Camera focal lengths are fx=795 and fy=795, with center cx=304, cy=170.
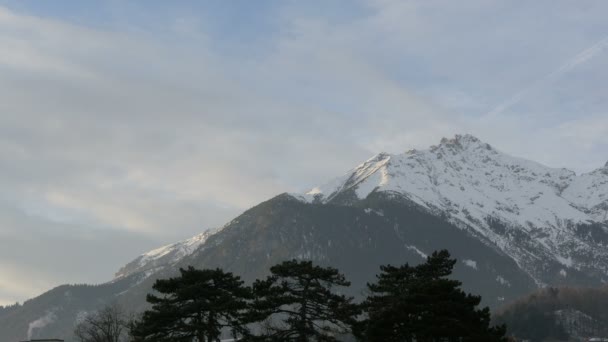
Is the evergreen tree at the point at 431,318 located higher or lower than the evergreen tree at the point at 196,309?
lower

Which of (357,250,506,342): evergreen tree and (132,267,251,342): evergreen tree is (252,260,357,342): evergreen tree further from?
(132,267,251,342): evergreen tree

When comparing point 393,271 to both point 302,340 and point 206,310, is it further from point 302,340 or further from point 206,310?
point 206,310

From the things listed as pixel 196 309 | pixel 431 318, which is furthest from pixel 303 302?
pixel 431 318

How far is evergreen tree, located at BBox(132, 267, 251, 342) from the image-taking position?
78125mm

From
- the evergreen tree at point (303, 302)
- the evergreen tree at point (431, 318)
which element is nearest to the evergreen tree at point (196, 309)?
the evergreen tree at point (303, 302)

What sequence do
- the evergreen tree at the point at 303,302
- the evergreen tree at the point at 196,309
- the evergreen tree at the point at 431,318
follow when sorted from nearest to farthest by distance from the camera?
1. the evergreen tree at the point at 431,318
2. the evergreen tree at the point at 303,302
3. the evergreen tree at the point at 196,309

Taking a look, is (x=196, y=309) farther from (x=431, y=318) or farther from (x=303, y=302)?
(x=431, y=318)

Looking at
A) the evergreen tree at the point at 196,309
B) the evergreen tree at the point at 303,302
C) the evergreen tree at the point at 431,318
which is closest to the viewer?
the evergreen tree at the point at 431,318

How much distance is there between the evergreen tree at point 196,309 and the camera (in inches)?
3076

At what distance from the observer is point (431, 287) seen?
71.2 metres

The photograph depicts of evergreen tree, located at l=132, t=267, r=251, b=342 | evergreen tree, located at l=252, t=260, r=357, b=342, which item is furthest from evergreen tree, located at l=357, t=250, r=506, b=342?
evergreen tree, located at l=132, t=267, r=251, b=342

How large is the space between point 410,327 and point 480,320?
704cm

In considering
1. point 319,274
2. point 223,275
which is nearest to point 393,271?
point 319,274

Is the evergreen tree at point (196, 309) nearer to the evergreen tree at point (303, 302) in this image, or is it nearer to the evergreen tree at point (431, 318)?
the evergreen tree at point (303, 302)
